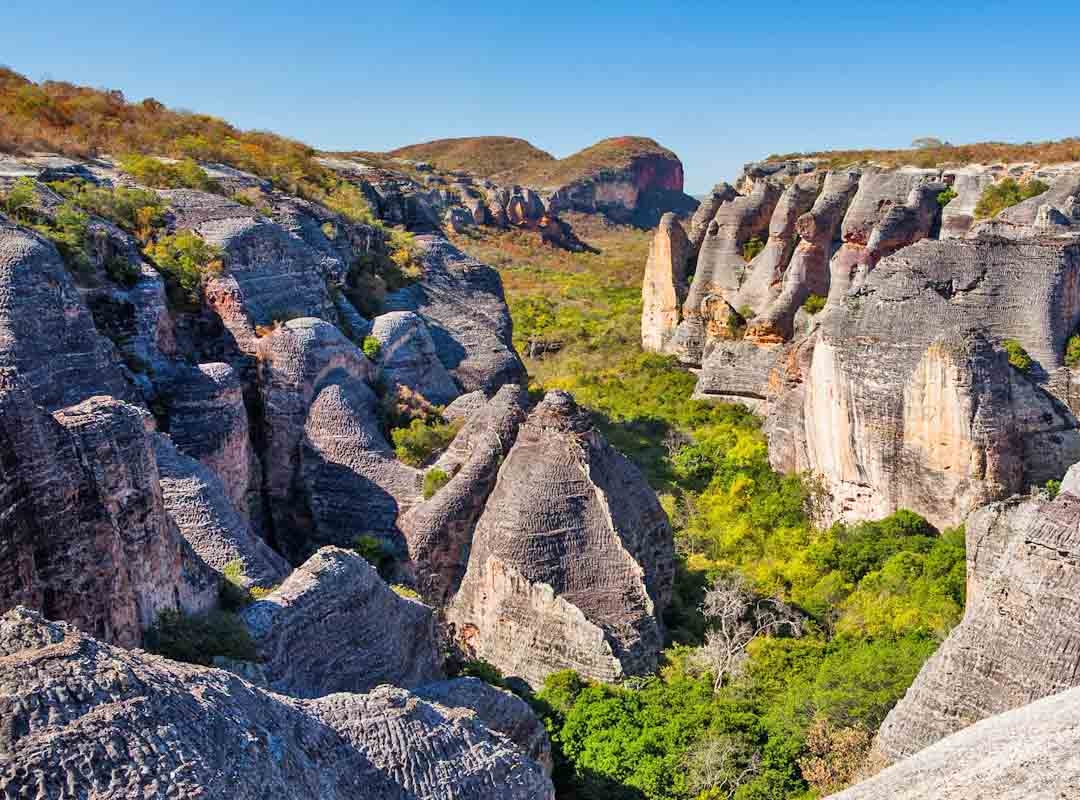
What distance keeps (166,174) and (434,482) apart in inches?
551

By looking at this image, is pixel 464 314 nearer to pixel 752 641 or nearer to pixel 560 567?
pixel 560 567

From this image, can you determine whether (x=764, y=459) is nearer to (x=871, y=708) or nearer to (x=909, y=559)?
(x=909, y=559)

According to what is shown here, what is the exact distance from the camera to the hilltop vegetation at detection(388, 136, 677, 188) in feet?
355

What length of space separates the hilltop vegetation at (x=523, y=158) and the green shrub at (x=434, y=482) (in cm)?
9208

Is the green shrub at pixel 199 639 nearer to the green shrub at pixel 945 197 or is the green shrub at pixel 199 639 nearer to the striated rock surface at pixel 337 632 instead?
the striated rock surface at pixel 337 632

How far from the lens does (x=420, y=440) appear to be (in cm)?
1702

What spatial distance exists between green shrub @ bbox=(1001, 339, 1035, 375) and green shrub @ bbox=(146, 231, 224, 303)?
16.3 metres

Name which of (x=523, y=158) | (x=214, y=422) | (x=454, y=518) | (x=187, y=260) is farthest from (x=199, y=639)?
(x=523, y=158)

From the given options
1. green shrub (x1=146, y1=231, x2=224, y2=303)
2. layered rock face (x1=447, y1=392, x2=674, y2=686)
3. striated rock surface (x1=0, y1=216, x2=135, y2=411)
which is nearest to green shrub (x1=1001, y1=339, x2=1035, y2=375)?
layered rock face (x1=447, y1=392, x2=674, y2=686)

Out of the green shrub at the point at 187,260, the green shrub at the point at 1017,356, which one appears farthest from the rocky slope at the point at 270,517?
the green shrub at the point at 1017,356

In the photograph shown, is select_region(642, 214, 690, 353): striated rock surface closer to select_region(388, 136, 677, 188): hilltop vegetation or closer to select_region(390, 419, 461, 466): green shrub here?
select_region(390, 419, 461, 466): green shrub

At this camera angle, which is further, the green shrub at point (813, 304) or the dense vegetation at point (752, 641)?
the green shrub at point (813, 304)

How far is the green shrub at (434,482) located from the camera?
15.4 metres

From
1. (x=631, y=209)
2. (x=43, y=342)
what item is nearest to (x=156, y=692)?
(x=43, y=342)
